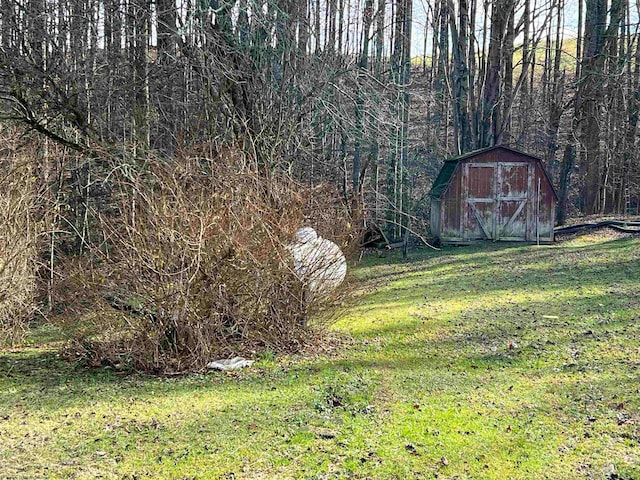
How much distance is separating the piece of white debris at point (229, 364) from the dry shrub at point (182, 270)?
9cm

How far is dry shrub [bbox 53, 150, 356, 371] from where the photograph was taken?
663 cm

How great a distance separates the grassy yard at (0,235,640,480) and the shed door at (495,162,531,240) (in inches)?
352

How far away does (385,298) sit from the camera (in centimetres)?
1164

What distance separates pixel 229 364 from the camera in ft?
23.2

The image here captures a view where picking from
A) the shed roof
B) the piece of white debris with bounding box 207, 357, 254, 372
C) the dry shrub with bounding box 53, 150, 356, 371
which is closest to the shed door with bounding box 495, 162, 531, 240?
the shed roof

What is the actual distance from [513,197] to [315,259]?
38.9 feet

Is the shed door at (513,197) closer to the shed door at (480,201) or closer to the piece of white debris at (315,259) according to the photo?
the shed door at (480,201)

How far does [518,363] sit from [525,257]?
9.07 meters

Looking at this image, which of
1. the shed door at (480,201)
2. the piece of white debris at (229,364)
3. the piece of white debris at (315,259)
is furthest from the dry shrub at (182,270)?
the shed door at (480,201)

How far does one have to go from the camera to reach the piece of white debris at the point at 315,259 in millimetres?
7762

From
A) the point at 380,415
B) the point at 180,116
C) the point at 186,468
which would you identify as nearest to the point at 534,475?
the point at 380,415

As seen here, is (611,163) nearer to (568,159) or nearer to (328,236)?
(568,159)

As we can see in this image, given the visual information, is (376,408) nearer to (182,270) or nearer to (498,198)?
(182,270)

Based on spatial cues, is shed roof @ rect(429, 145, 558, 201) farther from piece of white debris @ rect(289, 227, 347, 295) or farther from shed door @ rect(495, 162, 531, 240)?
piece of white debris @ rect(289, 227, 347, 295)
